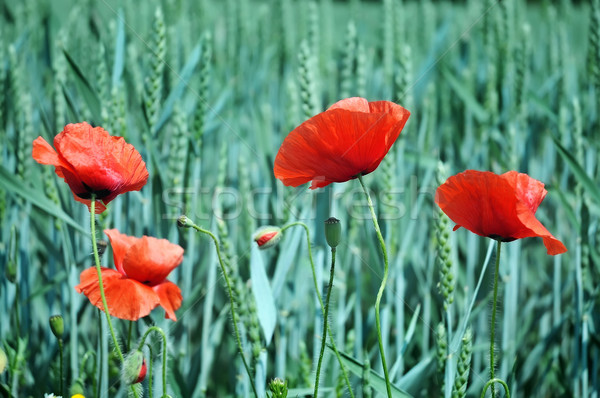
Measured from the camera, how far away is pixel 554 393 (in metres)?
0.78

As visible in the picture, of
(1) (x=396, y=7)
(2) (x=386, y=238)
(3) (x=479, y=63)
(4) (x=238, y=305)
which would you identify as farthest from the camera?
(3) (x=479, y=63)

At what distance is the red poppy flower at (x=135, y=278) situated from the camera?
398 mm

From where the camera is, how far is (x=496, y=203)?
1.19 ft

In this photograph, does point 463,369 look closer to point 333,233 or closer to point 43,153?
point 333,233

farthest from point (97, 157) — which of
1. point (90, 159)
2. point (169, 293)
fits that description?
point (169, 293)

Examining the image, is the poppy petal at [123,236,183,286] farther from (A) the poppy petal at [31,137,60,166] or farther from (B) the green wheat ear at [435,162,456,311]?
(B) the green wheat ear at [435,162,456,311]

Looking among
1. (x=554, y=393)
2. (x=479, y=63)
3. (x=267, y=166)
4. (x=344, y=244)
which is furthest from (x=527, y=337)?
(x=479, y=63)

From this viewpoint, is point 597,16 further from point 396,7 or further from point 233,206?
point 233,206

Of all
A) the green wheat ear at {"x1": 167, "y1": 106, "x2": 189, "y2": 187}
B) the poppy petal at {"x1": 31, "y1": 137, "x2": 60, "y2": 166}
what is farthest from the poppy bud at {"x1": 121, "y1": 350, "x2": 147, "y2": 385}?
the green wheat ear at {"x1": 167, "y1": 106, "x2": 189, "y2": 187}

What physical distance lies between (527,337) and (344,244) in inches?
Result: 13.4

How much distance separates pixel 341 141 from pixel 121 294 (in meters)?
0.18

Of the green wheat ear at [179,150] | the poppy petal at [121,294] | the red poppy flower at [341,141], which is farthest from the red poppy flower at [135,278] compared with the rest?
the green wheat ear at [179,150]

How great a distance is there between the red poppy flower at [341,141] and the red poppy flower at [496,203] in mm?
50

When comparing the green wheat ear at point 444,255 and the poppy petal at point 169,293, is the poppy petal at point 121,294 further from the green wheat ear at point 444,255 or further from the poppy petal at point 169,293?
the green wheat ear at point 444,255
